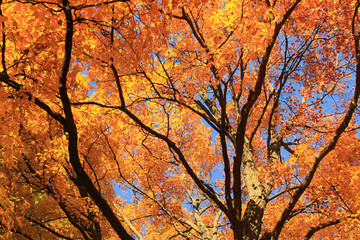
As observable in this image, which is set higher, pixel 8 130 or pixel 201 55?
pixel 201 55

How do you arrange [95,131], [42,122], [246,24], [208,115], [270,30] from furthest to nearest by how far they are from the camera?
1. [95,131]
2. [42,122]
3. [208,115]
4. [246,24]
5. [270,30]

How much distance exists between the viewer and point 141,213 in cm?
1562

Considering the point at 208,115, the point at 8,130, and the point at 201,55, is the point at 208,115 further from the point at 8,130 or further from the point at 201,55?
the point at 8,130

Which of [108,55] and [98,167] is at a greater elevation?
[98,167]

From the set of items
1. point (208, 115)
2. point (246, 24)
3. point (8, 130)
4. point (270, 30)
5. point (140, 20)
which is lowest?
point (8, 130)

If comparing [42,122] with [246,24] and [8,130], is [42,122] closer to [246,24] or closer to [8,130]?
[8,130]

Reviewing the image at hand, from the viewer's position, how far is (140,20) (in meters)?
4.48

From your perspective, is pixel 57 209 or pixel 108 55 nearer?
pixel 108 55

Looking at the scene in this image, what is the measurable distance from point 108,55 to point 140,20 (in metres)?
0.79

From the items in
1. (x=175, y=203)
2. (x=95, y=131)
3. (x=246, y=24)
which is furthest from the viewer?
(x=175, y=203)

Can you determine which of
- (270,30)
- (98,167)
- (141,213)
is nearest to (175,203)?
(141,213)

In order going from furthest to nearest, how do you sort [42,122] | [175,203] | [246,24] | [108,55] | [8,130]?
[175,203], [42,122], [246,24], [8,130], [108,55]

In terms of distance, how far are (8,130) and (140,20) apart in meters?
3.38

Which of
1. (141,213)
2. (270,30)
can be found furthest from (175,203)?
(270,30)
